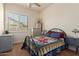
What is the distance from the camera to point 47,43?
1.56m

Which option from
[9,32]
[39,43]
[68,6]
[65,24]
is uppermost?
[68,6]

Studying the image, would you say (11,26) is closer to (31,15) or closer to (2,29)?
(2,29)

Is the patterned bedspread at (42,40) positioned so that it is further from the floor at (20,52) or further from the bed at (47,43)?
the floor at (20,52)

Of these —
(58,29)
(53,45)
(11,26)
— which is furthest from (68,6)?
(11,26)

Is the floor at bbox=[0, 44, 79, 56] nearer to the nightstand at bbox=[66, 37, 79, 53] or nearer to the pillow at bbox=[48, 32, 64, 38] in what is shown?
the nightstand at bbox=[66, 37, 79, 53]

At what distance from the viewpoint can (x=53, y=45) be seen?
5.21 feet

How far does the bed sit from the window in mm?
192

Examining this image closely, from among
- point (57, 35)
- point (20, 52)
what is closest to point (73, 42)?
point (57, 35)

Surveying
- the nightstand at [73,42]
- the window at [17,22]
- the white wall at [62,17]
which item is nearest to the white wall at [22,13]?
the window at [17,22]

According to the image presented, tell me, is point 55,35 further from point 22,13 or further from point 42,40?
point 22,13

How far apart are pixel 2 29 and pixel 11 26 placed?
143 mm

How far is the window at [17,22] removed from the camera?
63.0 inches

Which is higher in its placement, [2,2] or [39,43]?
[2,2]

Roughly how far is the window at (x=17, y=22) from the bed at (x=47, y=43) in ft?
0.63
